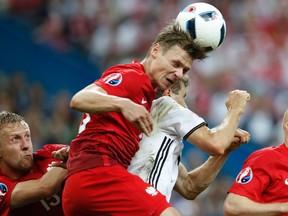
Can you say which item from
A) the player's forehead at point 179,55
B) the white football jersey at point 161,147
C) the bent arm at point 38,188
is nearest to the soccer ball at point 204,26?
the player's forehead at point 179,55

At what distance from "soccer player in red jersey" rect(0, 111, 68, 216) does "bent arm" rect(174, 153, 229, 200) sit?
100cm

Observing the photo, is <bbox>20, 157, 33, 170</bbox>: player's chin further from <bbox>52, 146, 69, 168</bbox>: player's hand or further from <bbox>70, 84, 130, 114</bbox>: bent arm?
<bbox>70, 84, 130, 114</bbox>: bent arm

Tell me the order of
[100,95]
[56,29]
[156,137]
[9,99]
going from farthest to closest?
[56,29], [9,99], [156,137], [100,95]

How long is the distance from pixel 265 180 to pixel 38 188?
1709 mm

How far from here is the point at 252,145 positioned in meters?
12.5

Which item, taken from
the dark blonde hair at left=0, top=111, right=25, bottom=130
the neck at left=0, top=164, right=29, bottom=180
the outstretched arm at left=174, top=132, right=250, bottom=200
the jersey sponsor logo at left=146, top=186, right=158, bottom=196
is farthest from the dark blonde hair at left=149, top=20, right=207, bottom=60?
the neck at left=0, top=164, right=29, bottom=180

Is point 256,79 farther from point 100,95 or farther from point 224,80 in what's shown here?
point 100,95

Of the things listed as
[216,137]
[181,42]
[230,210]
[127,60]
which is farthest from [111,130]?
[127,60]

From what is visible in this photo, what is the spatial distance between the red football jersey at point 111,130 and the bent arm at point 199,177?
107 centimetres

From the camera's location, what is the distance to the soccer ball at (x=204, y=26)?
21.0 feet

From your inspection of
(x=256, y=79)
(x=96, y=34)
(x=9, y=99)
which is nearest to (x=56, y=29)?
(x=96, y=34)

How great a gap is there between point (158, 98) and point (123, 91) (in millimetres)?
558

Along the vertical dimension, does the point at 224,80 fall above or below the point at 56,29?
below

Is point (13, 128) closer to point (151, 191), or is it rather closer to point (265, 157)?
point (151, 191)
